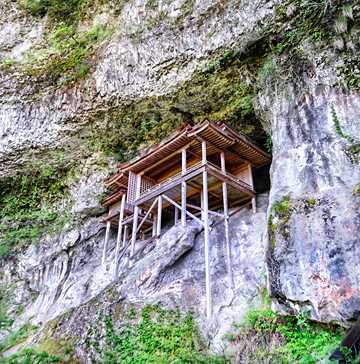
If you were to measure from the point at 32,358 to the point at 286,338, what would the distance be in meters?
6.68

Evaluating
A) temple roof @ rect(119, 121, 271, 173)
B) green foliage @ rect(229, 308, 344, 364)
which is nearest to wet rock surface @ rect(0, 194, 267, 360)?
green foliage @ rect(229, 308, 344, 364)

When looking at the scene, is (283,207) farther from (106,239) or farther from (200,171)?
(106,239)

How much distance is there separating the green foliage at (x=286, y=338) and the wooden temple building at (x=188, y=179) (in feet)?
8.99

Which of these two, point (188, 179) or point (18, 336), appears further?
point (18, 336)

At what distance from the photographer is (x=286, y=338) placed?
8.30 m

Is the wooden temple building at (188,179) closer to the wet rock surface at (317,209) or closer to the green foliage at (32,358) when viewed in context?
the wet rock surface at (317,209)

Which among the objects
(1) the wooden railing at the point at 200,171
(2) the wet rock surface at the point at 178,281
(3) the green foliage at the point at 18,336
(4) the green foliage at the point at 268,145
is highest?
(4) the green foliage at the point at 268,145

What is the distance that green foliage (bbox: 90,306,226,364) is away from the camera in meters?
9.60

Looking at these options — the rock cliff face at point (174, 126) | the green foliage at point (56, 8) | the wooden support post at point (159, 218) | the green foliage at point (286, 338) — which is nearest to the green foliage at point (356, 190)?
the rock cliff face at point (174, 126)

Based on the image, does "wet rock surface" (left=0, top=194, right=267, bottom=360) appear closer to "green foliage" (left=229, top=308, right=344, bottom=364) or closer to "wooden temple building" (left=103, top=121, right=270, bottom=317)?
"wooden temple building" (left=103, top=121, right=270, bottom=317)

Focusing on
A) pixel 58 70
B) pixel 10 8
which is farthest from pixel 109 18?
pixel 10 8

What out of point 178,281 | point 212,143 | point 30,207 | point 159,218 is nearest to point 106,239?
point 159,218

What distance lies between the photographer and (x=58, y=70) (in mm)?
19344

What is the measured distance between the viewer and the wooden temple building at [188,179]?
13359 mm
